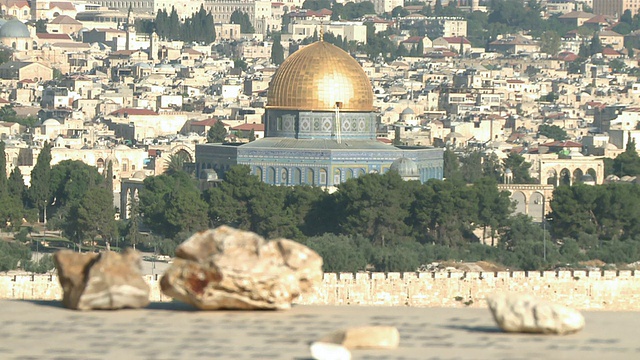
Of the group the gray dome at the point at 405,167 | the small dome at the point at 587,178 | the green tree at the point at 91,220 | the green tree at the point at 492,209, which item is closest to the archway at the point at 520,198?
the small dome at the point at 587,178

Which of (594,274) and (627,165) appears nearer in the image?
(594,274)

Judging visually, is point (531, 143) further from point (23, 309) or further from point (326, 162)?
point (23, 309)

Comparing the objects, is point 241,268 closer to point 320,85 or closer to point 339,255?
point 339,255

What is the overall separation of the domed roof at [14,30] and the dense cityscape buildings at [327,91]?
1.22ft

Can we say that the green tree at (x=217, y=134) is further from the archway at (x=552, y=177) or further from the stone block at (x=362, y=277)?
the stone block at (x=362, y=277)

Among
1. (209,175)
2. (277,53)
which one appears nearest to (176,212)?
(209,175)

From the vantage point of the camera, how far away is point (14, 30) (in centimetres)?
13600

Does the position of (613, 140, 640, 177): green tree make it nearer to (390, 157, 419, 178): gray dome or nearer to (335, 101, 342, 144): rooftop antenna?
(335, 101, 342, 144): rooftop antenna

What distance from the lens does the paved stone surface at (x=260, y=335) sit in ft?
56.1

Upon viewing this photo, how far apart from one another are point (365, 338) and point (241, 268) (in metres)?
1.30

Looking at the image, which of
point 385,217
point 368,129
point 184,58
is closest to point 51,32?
point 184,58

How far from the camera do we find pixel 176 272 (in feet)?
60.2

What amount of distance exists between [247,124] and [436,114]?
18203 millimetres

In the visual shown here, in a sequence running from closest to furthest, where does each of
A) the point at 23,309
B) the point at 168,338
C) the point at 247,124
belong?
1. the point at 168,338
2. the point at 23,309
3. the point at 247,124
